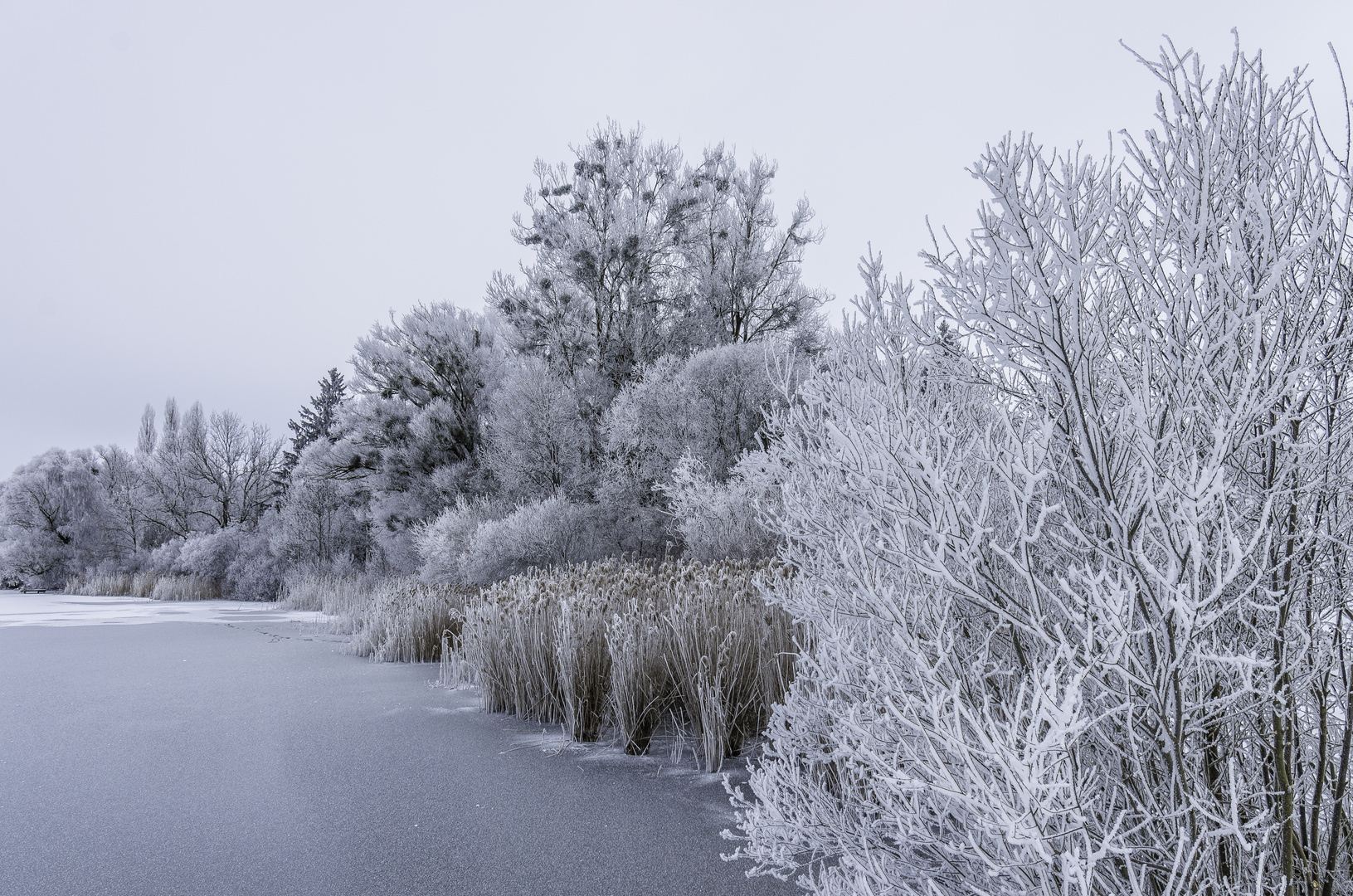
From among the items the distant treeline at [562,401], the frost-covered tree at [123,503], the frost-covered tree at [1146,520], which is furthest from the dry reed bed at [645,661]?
the frost-covered tree at [123,503]

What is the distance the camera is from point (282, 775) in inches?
107

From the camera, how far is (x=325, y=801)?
96.6 inches

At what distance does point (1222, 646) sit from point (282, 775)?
124 inches

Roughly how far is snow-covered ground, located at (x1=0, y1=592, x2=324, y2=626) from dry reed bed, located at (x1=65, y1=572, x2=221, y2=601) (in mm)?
497

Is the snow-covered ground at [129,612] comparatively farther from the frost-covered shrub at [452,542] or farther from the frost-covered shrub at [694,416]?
the frost-covered shrub at [694,416]

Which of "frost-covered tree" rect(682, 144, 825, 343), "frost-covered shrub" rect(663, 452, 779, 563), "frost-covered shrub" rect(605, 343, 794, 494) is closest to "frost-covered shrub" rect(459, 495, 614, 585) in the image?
"frost-covered shrub" rect(605, 343, 794, 494)

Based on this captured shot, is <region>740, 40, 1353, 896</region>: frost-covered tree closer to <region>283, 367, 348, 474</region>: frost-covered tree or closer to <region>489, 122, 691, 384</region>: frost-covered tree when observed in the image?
<region>489, 122, 691, 384</region>: frost-covered tree

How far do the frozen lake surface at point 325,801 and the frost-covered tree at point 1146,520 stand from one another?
118 cm

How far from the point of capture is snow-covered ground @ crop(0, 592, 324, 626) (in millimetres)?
8875

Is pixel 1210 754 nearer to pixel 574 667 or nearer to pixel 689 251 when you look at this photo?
pixel 574 667

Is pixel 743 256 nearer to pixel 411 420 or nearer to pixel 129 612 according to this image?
pixel 411 420

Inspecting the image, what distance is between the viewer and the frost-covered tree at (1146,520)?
833 mm

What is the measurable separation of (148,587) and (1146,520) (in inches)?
760

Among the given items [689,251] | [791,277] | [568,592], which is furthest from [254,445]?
[568,592]
